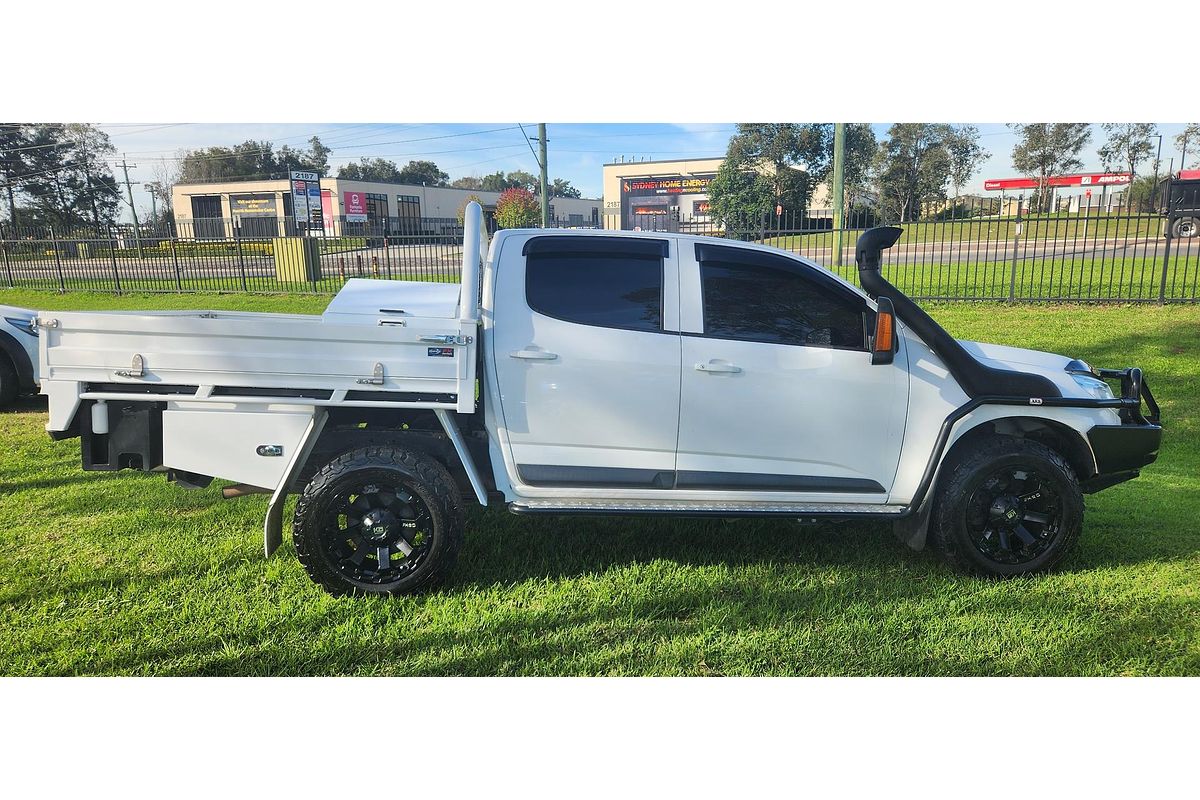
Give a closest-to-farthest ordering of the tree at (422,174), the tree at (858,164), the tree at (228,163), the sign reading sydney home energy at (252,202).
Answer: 1. the tree at (858,164)
2. the sign reading sydney home energy at (252,202)
3. the tree at (228,163)
4. the tree at (422,174)

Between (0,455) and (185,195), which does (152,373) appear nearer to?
(0,455)

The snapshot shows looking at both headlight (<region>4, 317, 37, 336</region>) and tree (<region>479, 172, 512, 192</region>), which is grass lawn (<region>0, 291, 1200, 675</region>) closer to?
headlight (<region>4, 317, 37, 336</region>)

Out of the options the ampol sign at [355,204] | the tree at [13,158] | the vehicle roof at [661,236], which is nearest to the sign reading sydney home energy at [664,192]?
the ampol sign at [355,204]

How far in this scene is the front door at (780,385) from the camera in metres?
4.05

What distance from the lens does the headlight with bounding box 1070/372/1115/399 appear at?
4.26 meters

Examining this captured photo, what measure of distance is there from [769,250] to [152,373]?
329cm

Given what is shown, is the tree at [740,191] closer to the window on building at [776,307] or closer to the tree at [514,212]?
the tree at [514,212]

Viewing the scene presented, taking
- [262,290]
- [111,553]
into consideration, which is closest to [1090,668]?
[111,553]

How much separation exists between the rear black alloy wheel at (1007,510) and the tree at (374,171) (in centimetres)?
6400

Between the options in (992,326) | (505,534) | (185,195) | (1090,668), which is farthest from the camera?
(185,195)

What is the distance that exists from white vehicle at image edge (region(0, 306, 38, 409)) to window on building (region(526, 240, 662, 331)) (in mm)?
6371

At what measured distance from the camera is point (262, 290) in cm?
1788

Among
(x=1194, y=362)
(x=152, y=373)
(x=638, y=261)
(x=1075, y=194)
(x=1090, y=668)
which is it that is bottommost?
(x=1090, y=668)

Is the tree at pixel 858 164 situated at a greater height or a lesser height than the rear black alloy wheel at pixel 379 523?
greater
